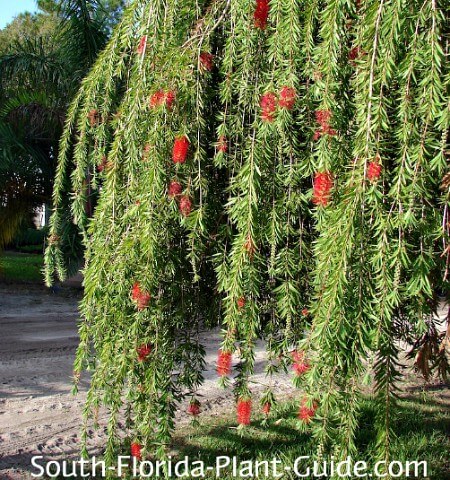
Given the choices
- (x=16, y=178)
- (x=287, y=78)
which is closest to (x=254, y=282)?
(x=287, y=78)

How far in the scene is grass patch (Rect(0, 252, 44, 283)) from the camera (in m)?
11.8

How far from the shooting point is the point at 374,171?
1.42 m

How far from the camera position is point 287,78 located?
1.72 meters

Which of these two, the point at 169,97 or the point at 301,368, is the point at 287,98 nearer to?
the point at 169,97

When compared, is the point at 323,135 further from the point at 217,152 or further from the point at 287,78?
the point at 217,152

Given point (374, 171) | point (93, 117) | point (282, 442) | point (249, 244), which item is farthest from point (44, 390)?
point (374, 171)

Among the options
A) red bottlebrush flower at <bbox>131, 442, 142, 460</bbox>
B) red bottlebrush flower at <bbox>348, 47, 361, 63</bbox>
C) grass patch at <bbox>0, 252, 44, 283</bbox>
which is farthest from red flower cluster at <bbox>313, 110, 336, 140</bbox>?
grass patch at <bbox>0, 252, 44, 283</bbox>

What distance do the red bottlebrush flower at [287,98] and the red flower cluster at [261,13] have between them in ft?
1.01

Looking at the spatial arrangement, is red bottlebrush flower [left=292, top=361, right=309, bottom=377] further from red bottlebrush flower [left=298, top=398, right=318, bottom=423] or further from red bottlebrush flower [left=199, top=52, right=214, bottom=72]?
red bottlebrush flower [left=199, top=52, right=214, bottom=72]

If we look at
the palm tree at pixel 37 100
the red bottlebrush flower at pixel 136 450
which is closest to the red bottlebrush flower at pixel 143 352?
the red bottlebrush flower at pixel 136 450

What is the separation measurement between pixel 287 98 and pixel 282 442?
3.24 metres

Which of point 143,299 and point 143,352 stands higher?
point 143,299

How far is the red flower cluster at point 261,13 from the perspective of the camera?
Result: 72.4 inches

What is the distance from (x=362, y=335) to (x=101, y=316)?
100 cm
